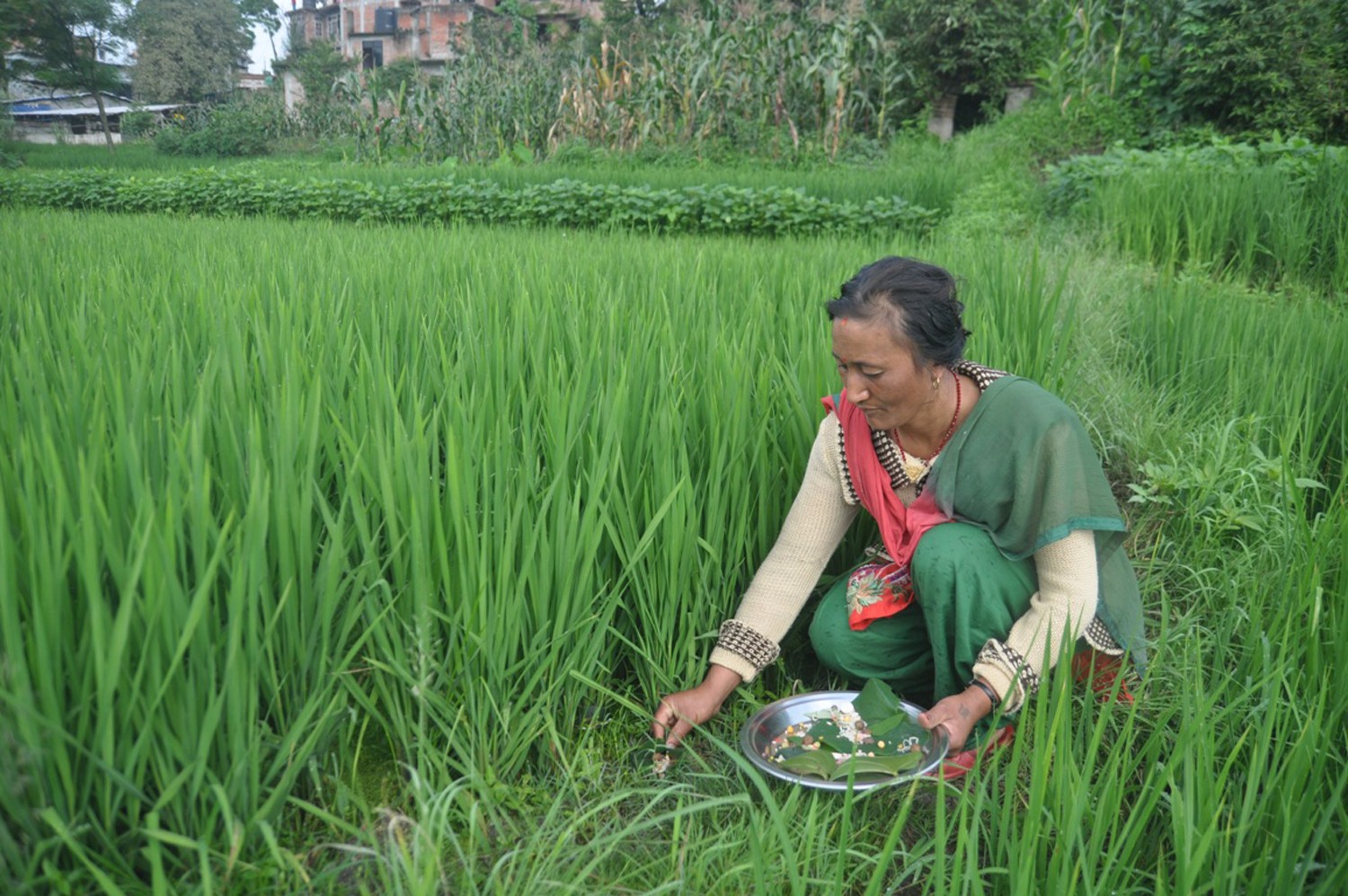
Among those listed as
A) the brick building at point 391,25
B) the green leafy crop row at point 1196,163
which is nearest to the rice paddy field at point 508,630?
the green leafy crop row at point 1196,163

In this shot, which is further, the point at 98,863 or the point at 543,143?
the point at 543,143

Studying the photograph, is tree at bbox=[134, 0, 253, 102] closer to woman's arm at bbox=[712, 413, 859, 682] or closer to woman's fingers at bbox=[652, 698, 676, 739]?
woman's arm at bbox=[712, 413, 859, 682]

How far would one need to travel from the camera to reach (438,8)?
31.4m

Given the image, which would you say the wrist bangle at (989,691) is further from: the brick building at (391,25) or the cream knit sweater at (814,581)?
the brick building at (391,25)

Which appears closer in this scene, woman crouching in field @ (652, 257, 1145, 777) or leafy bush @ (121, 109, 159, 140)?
woman crouching in field @ (652, 257, 1145, 777)

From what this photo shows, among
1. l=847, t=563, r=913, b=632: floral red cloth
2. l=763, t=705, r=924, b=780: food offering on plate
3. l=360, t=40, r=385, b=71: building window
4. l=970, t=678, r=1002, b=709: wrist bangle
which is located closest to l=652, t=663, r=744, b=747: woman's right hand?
l=763, t=705, r=924, b=780: food offering on plate

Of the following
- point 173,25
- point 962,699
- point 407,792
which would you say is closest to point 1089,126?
point 962,699

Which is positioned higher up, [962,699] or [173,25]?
[173,25]

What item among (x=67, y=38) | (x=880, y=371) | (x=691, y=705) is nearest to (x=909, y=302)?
(x=880, y=371)

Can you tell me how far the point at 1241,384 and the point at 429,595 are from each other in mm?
2514

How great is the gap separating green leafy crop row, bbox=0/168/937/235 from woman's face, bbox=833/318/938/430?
15.8ft

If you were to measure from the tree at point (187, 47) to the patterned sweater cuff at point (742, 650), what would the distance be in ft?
63.8

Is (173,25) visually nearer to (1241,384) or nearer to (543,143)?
(543,143)

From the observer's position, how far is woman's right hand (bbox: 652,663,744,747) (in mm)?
1599
